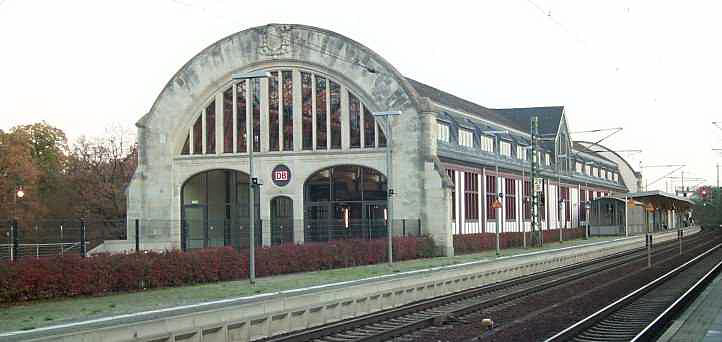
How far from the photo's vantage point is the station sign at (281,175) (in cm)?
5362

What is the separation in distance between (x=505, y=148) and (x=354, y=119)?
26.6 metres

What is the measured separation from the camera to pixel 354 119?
53500 mm

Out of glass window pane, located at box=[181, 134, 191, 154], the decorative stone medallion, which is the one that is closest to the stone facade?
the decorative stone medallion

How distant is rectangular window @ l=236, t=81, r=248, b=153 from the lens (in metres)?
54.4

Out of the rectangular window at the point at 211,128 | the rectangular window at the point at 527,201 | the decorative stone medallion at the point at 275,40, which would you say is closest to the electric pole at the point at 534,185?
the rectangular window at the point at 527,201

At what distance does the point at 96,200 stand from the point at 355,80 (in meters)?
35.8

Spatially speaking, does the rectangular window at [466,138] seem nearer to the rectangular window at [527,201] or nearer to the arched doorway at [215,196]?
the rectangular window at [527,201]

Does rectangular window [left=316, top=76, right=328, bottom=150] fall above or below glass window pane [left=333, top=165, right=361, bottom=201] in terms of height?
above

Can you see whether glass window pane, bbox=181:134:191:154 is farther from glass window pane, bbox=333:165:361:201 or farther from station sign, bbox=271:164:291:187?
glass window pane, bbox=333:165:361:201

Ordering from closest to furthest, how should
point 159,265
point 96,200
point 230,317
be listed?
point 230,317, point 159,265, point 96,200

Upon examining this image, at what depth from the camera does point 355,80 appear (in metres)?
52.8

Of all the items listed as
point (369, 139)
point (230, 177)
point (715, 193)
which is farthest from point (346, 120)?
point (715, 193)

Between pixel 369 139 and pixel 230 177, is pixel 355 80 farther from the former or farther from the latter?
pixel 230 177

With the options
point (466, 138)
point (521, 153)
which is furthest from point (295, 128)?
point (521, 153)
